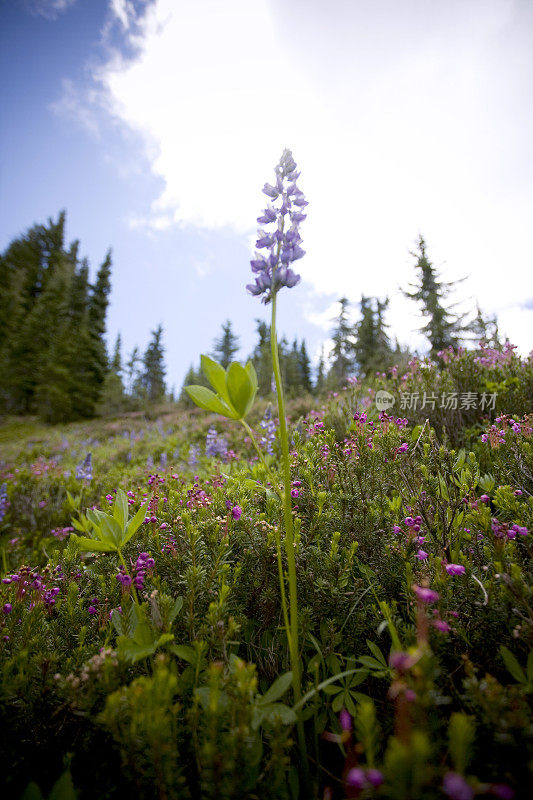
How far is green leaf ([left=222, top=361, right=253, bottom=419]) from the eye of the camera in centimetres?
119

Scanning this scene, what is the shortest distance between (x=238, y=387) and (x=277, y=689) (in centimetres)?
95

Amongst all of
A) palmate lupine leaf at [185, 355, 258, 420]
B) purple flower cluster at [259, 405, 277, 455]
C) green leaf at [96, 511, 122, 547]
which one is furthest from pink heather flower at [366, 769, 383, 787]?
purple flower cluster at [259, 405, 277, 455]

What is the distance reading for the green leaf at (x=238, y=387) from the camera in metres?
1.19

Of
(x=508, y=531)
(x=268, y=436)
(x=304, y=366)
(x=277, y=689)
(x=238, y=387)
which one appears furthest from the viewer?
(x=304, y=366)

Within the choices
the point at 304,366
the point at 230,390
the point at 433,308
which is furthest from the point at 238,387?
the point at 304,366

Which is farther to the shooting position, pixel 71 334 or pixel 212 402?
pixel 71 334

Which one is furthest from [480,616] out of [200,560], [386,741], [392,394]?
[392,394]

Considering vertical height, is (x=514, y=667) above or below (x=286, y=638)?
above

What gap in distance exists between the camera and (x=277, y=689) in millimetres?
968

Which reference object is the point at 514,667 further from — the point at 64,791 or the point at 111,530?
the point at 111,530

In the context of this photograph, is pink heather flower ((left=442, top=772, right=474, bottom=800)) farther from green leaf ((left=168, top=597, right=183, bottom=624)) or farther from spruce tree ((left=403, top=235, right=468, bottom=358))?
spruce tree ((left=403, top=235, right=468, bottom=358))

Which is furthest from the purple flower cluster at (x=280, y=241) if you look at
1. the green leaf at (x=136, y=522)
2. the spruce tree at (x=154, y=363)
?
the spruce tree at (x=154, y=363)

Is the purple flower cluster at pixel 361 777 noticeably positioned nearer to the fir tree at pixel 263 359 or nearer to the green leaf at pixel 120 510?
the green leaf at pixel 120 510

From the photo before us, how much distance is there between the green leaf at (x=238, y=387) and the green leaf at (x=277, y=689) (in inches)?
33.1
